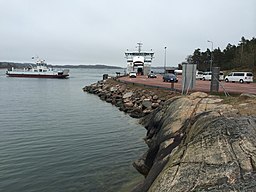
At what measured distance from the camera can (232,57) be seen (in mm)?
93500

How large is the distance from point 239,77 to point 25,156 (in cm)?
4210

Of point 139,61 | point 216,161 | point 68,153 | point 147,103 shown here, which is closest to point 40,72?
point 139,61

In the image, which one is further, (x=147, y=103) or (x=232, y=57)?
(x=232, y=57)

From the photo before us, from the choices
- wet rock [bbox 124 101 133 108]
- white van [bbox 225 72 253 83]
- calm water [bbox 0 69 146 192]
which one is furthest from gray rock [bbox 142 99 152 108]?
white van [bbox 225 72 253 83]

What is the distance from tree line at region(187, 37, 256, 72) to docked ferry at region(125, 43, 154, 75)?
62.8ft

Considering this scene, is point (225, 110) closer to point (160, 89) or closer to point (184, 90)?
point (184, 90)

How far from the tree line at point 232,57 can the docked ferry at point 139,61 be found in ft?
62.8

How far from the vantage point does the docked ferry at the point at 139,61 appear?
87625 millimetres

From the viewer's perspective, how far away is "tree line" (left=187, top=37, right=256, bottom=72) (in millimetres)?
72581

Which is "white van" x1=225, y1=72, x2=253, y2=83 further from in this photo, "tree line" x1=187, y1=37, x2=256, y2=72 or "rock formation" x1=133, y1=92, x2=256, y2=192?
"rock formation" x1=133, y1=92, x2=256, y2=192

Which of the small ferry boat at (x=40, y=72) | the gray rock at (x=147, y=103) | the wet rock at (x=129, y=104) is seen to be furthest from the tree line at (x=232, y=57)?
the small ferry boat at (x=40, y=72)

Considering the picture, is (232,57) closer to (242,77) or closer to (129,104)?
(242,77)

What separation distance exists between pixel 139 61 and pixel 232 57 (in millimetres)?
31256

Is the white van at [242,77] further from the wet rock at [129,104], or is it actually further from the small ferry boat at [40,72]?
the small ferry boat at [40,72]
